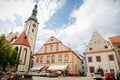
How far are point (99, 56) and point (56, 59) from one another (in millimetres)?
12872

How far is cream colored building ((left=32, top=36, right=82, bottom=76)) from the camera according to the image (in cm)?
3152

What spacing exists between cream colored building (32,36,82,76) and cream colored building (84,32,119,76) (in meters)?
5.31

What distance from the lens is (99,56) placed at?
27.8 metres

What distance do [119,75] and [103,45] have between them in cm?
1322

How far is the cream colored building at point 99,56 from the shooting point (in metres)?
26.1

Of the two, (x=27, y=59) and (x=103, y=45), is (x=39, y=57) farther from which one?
(x=103, y=45)

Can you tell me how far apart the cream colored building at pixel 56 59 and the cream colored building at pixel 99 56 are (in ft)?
17.4

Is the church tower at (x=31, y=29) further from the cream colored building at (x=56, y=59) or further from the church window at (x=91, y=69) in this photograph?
the church window at (x=91, y=69)

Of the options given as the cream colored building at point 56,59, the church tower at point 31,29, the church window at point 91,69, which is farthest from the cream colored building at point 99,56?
the church tower at point 31,29

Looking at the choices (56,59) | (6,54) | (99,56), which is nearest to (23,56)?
(6,54)

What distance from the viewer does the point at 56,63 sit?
34125 millimetres

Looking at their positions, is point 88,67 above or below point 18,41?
below

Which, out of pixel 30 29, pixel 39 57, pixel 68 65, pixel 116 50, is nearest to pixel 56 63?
pixel 68 65

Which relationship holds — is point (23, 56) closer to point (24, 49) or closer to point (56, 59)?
point (24, 49)
